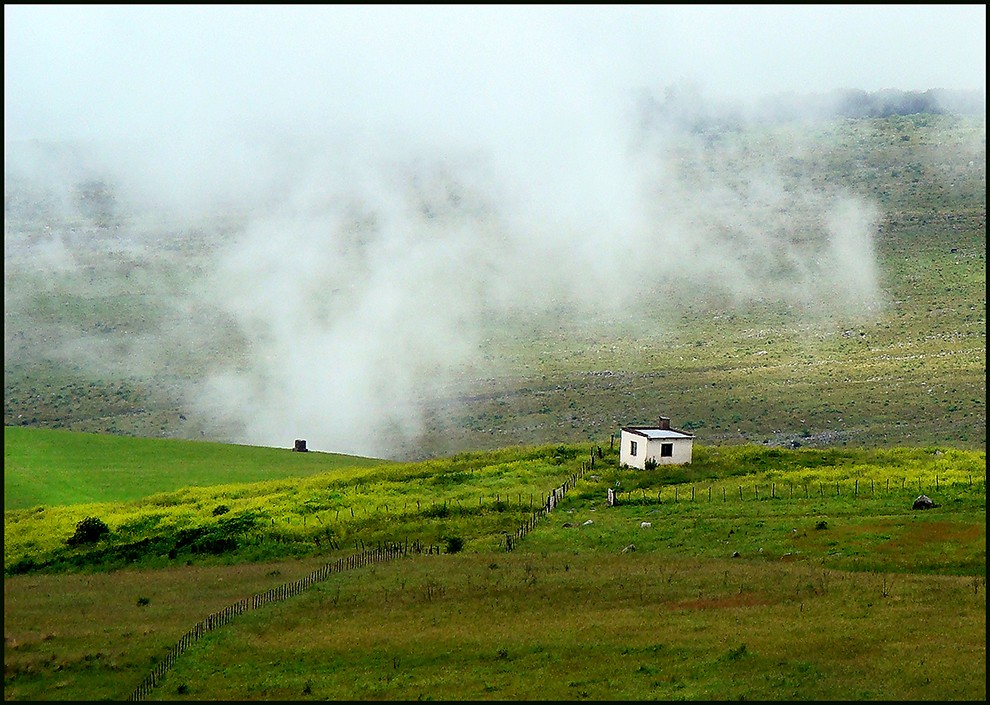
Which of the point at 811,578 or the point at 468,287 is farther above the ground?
the point at 468,287

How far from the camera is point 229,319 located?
152125 mm

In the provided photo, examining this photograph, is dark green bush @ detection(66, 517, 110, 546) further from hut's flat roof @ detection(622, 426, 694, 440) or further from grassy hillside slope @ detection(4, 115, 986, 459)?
grassy hillside slope @ detection(4, 115, 986, 459)

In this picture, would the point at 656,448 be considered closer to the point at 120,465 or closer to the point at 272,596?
the point at 272,596

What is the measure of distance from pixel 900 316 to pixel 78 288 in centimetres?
10380

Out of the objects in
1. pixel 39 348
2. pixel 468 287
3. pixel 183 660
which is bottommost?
pixel 183 660

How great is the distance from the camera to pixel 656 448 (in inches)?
2544

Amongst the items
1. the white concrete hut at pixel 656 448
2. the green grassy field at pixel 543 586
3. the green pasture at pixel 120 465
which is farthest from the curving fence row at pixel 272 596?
the green pasture at pixel 120 465

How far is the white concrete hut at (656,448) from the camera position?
2542 inches

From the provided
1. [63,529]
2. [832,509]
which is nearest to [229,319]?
[63,529]

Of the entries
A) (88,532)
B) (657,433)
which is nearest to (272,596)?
(88,532)

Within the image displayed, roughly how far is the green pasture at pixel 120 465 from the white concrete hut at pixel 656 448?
2153cm

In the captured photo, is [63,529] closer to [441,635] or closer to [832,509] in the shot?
[441,635]

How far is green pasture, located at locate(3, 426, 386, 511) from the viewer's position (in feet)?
231

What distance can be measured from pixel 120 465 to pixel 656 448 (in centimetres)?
3636
